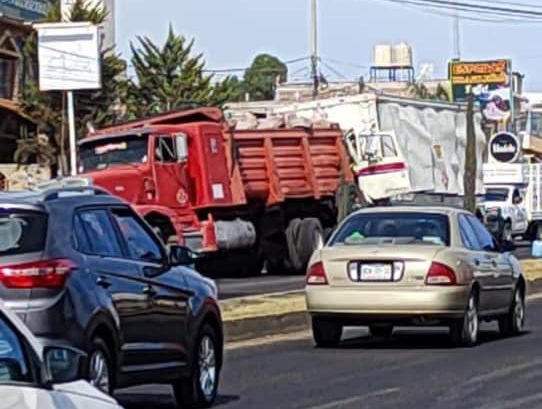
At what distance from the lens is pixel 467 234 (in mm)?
18312

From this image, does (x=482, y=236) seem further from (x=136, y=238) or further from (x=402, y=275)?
(x=136, y=238)

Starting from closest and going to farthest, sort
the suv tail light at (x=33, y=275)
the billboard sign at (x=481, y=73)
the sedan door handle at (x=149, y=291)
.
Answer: the suv tail light at (x=33, y=275), the sedan door handle at (x=149, y=291), the billboard sign at (x=481, y=73)

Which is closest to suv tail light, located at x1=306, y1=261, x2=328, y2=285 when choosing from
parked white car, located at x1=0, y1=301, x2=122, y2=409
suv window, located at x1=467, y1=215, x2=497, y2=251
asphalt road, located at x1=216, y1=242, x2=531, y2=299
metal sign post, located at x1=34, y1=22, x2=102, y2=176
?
suv window, located at x1=467, y1=215, x2=497, y2=251

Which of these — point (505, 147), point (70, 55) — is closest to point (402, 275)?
point (505, 147)

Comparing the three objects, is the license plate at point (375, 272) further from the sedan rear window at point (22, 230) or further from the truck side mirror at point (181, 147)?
the truck side mirror at point (181, 147)

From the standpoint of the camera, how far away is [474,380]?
579 inches

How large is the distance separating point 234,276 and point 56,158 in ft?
58.7

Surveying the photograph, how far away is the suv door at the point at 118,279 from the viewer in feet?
36.3

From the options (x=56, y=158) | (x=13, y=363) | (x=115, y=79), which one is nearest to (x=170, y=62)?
(x=115, y=79)

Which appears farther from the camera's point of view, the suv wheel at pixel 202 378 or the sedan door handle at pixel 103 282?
the suv wheel at pixel 202 378

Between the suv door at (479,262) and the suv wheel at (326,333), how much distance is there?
1.61 meters

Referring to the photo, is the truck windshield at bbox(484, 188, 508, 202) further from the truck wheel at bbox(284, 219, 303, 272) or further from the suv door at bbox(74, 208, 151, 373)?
the suv door at bbox(74, 208, 151, 373)

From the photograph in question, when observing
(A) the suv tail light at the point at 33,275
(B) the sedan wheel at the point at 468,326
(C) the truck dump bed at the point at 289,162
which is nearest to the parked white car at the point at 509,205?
(C) the truck dump bed at the point at 289,162

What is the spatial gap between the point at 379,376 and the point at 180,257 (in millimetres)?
3412
